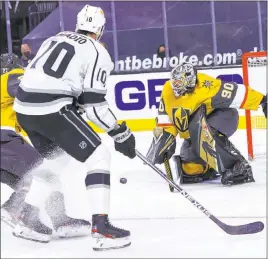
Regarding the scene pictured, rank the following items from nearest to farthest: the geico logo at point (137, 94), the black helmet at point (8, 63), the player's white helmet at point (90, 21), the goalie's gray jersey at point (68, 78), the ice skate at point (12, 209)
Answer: the goalie's gray jersey at point (68, 78)
the player's white helmet at point (90, 21)
the ice skate at point (12, 209)
the black helmet at point (8, 63)
the geico logo at point (137, 94)

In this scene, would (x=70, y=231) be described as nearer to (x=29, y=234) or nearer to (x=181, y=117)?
(x=29, y=234)

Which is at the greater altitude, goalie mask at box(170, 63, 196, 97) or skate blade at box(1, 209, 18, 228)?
goalie mask at box(170, 63, 196, 97)

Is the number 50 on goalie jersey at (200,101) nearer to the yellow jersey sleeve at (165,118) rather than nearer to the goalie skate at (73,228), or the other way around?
the yellow jersey sleeve at (165,118)

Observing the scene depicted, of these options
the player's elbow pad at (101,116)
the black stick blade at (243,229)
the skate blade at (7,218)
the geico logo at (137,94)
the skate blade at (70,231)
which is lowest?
the geico logo at (137,94)

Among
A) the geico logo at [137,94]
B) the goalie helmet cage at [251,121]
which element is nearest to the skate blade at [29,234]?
the goalie helmet cage at [251,121]

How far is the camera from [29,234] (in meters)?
2.58

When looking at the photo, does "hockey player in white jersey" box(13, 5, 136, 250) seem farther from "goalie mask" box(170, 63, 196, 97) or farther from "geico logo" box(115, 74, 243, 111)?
"geico logo" box(115, 74, 243, 111)

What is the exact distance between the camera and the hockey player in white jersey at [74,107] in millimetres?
2445

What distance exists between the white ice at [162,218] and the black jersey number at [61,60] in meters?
0.59

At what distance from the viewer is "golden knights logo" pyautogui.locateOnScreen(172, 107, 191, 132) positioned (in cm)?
380

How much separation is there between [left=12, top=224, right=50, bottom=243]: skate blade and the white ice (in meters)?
0.02

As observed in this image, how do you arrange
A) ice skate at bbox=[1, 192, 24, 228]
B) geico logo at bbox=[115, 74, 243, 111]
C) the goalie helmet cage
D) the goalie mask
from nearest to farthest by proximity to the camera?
ice skate at bbox=[1, 192, 24, 228]
the goalie mask
the goalie helmet cage
geico logo at bbox=[115, 74, 243, 111]

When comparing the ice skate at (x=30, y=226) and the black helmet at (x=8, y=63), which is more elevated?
the black helmet at (x=8, y=63)

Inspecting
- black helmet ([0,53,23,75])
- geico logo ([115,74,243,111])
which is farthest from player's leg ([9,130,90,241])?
geico logo ([115,74,243,111])
